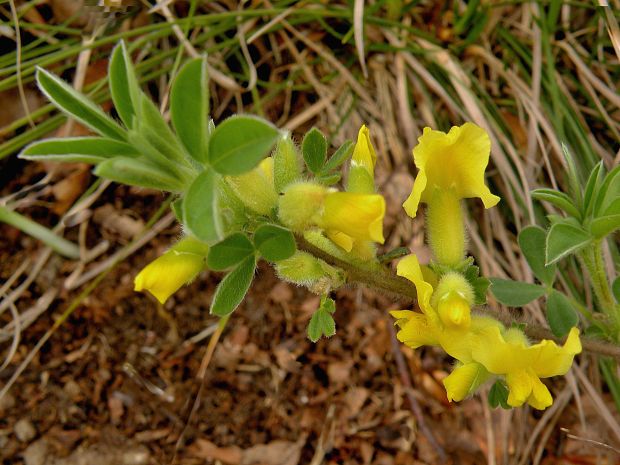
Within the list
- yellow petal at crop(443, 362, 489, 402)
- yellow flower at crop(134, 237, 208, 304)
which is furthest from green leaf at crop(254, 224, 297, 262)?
yellow petal at crop(443, 362, 489, 402)

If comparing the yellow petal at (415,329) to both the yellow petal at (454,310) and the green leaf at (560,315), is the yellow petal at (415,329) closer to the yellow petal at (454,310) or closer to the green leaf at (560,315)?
the yellow petal at (454,310)

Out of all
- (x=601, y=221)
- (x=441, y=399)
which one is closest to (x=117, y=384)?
(x=441, y=399)

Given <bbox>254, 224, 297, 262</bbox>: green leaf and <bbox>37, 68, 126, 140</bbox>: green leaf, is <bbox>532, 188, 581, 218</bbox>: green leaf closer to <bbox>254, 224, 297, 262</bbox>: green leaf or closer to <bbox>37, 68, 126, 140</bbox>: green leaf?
<bbox>254, 224, 297, 262</bbox>: green leaf

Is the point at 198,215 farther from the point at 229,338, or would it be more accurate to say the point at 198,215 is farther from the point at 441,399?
the point at 441,399

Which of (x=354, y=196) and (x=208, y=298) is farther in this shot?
(x=208, y=298)

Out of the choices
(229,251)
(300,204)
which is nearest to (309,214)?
(300,204)

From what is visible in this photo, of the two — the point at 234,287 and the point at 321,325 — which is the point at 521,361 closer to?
the point at 321,325
